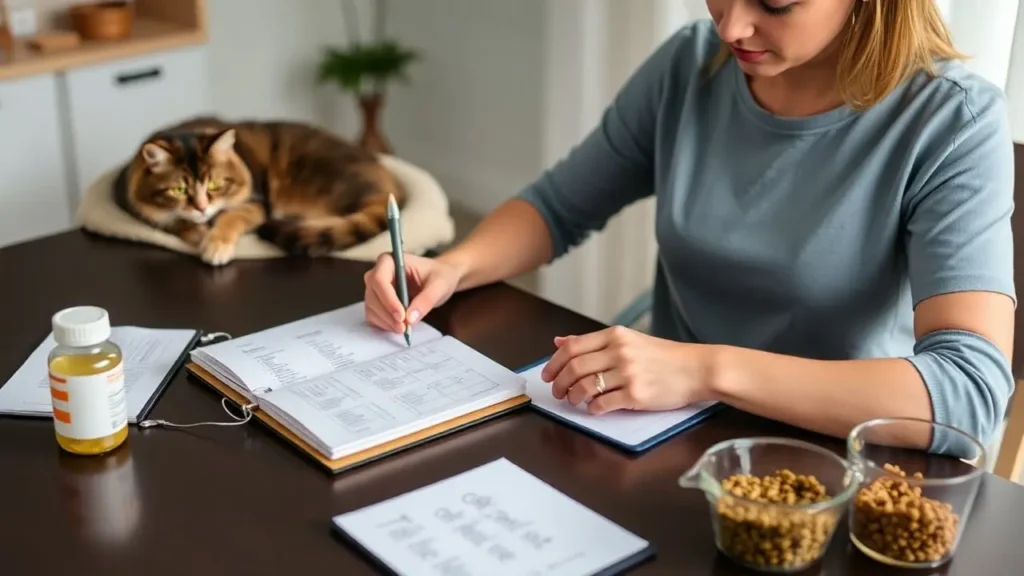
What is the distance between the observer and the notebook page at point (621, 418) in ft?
3.88

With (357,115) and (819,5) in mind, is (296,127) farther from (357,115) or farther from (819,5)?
(357,115)

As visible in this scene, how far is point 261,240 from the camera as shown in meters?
1.74

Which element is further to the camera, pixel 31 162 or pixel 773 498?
pixel 31 162

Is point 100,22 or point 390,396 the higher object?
point 100,22

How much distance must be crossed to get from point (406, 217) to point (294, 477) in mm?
763

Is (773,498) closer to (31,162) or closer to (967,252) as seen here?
(967,252)

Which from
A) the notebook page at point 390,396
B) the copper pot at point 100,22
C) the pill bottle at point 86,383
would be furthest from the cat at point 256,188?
the copper pot at point 100,22

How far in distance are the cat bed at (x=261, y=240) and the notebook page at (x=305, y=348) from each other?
0.91 feet

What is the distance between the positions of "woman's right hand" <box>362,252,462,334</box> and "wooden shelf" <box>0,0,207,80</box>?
1436mm

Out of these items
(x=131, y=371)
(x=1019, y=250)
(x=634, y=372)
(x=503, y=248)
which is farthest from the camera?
(x=503, y=248)

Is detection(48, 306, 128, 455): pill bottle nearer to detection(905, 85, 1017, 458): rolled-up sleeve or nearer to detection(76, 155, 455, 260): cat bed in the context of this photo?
detection(76, 155, 455, 260): cat bed

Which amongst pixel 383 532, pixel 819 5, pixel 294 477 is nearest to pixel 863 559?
pixel 383 532

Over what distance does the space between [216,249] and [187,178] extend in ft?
0.76

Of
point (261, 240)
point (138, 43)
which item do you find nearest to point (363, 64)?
point (138, 43)
